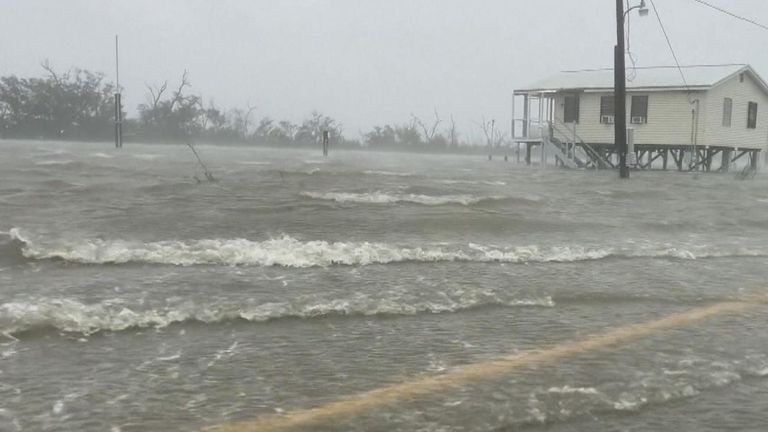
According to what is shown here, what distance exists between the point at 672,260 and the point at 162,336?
21.2 ft

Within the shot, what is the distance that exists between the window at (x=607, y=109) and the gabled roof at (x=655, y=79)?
632 mm

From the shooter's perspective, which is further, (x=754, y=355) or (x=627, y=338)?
(x=627, y=338)

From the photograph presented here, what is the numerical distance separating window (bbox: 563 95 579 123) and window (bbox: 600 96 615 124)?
44.5 inches

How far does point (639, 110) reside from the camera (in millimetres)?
30766

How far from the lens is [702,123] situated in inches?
1160

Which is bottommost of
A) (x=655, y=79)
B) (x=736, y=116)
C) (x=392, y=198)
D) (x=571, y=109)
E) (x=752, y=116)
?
(x=392, y=198)

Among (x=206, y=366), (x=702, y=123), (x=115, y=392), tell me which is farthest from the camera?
(x=702, y=123)

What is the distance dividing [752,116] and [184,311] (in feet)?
111

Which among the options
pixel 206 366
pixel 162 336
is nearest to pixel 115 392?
pixel 206 366

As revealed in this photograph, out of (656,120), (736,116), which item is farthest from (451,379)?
(736,116)

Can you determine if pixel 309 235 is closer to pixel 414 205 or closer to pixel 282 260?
pixel 282 260

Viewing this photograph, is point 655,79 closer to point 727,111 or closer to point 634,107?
point 634,107

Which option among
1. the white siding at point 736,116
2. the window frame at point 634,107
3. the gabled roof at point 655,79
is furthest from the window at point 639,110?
the white siding at point 736,116

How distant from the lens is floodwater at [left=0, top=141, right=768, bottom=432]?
379 centimetres
